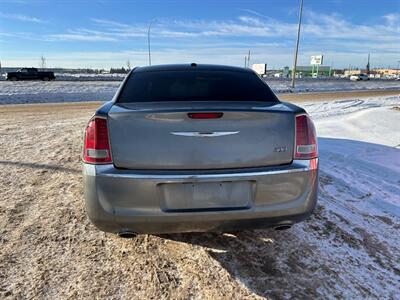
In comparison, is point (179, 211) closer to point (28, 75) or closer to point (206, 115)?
point (206, 115)

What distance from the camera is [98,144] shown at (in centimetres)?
249

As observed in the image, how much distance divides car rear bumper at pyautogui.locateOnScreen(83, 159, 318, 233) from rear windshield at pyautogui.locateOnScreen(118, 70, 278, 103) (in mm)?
851

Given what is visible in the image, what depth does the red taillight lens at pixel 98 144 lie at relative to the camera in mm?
2478

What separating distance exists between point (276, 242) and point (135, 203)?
153 cm

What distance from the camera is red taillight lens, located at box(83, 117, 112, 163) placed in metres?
2.48

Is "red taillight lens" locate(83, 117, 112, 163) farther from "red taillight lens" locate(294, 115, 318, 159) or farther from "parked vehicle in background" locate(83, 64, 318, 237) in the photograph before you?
"red taillight lens" locate(294, 115, 318, 159)

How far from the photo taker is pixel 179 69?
374cm

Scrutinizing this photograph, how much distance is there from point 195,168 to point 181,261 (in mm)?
972

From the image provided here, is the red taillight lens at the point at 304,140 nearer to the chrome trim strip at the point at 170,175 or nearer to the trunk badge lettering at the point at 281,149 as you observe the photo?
the trunk badge lettering at the point at 281,149

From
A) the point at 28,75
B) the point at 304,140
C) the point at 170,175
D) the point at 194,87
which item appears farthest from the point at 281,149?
the point at 28,75

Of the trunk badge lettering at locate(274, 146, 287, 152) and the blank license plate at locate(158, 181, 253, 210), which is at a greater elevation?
the trunk badge lettering at locate(274, 146, 287, 152)

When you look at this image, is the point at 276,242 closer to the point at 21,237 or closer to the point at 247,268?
the point at 247,268

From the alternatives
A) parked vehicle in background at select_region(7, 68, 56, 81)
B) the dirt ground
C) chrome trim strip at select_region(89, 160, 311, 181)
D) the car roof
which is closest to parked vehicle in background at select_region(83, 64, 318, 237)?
chrome trim strip at select_region(89, 160, 311, 181)

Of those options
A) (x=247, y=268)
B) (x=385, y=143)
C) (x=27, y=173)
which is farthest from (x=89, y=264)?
(x=385, y=143)
